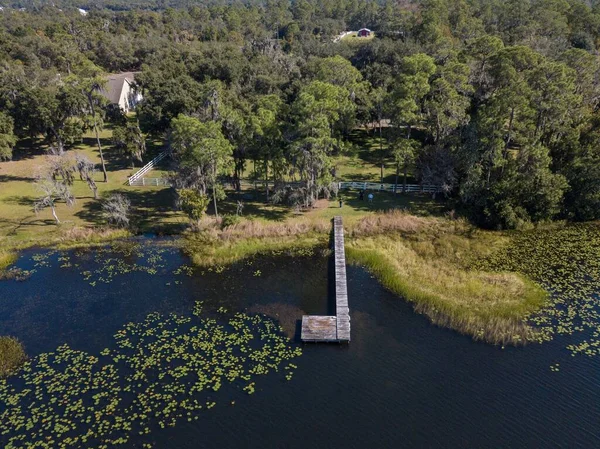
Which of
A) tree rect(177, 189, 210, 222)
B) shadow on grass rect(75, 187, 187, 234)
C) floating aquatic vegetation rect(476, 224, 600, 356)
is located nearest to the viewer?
floating aquatic vegetation rect(476, 224, 600, 356)

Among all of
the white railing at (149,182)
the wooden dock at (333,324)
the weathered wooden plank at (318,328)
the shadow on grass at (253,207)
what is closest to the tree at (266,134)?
the shadow on grass at (253,207)

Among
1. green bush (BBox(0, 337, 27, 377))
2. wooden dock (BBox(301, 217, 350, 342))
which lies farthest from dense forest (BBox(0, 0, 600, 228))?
green bush (BBox(0, 337, 27, 377))

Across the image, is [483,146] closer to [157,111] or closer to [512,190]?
[512,190]

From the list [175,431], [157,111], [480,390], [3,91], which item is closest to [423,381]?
[480,390]

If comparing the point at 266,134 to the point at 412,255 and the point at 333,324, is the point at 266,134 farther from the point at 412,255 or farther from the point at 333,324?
the point at 333,324

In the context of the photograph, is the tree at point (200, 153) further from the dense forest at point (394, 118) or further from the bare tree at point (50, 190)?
the bare tree at point (50, 190)

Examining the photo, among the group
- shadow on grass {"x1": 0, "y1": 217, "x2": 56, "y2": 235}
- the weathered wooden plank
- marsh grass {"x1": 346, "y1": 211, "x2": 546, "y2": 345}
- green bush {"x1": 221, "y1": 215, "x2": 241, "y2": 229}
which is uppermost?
green bush {"x1": 221, "y1": 215, "x2": 241, "y2": 229}

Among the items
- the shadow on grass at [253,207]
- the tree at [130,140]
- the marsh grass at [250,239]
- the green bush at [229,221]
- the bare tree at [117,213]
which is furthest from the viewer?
the tree at [130,140]

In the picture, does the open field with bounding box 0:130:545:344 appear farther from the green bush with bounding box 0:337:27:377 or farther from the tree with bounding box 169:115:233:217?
the green bush with bounding box 0:337:27:377
